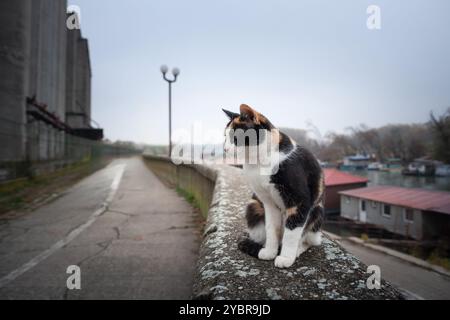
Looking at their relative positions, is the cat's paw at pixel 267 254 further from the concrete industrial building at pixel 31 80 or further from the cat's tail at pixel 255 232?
the concrete industrial building at pixel 31 80

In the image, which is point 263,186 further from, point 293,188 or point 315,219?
point 315,219

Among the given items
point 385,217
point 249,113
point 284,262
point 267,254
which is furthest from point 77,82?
point 385,217

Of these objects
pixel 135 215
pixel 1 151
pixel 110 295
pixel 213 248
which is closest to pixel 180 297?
pixel 110 295

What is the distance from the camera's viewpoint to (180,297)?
274 cm

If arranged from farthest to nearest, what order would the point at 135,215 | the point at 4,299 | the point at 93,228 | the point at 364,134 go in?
the point at 364,134
the point at 135,215
the point at 93,228
the point at 4,299

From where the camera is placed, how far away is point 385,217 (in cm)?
2453

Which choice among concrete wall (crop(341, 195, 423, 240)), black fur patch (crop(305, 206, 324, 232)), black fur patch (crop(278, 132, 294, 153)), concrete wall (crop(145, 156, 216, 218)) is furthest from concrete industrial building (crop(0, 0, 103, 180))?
concrete wall (crop(341, 195, 423, 240))

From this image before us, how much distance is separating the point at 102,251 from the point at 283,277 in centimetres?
348

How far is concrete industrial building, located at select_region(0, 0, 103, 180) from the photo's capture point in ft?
32.8

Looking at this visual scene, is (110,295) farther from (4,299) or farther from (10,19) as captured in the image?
(10,19)

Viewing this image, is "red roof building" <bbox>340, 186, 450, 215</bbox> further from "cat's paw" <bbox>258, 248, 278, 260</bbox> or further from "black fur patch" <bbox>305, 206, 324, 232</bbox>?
"cat's paw" <bbox>258, 248, 278, 260</bbox>

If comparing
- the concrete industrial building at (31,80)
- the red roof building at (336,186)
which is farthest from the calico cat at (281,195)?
the red roof building at (336,186)

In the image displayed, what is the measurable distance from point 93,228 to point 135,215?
1.18m

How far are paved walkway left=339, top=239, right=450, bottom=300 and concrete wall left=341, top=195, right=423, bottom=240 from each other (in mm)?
7841
